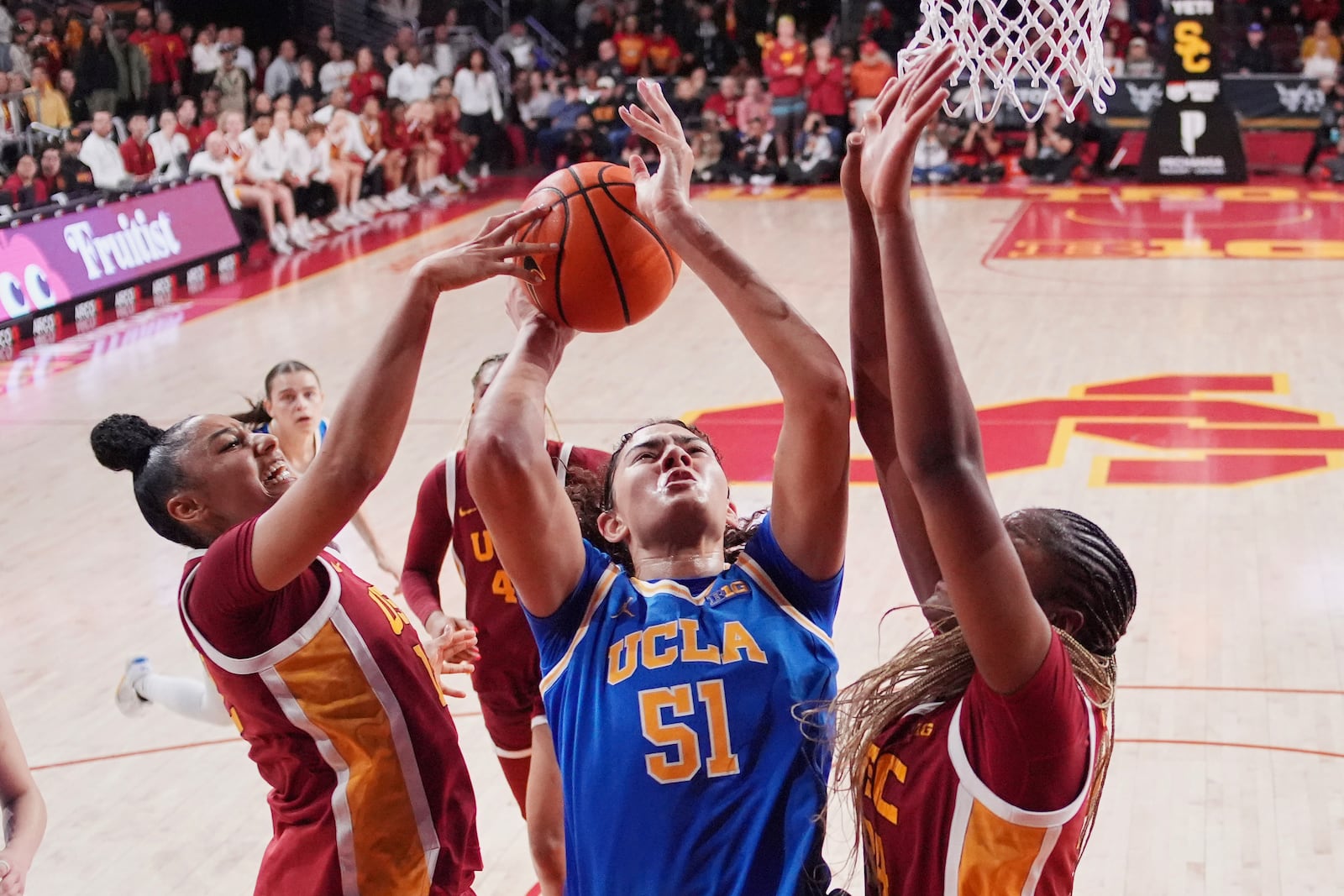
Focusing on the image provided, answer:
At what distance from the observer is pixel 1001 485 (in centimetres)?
771

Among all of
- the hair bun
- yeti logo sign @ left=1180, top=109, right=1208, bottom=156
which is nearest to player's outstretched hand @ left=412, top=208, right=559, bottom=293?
the hair bun

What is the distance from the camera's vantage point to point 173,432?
9.62 feet

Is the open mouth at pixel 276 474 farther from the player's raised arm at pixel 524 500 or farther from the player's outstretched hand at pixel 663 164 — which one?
the player's outstretched hand at pixel 663 164

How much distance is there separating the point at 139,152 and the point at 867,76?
8.72m

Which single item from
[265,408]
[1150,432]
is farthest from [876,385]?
[1150,432]

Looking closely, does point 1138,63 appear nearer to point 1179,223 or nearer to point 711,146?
point 1179,223

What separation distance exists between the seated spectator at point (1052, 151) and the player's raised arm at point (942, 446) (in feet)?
56.5

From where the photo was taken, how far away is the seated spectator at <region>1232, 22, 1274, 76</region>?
63.1 ft

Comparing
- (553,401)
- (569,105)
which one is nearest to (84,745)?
(553,401)

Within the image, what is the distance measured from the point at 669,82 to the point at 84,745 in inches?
655

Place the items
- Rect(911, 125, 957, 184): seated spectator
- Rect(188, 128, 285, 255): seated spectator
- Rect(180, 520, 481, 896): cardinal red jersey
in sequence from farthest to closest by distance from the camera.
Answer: Rect(911, 125, 957, 184): seated spectator < Rect(188, 128, 285, 255): seated spectator < Rect(180, 520, 481, 896): cardinal red jersey

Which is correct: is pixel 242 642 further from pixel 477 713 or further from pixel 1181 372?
pixel 1181 372

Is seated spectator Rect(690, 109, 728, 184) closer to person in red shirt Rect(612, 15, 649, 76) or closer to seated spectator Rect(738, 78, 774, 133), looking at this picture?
seated spectator Rect(738, 78, 774, 133)

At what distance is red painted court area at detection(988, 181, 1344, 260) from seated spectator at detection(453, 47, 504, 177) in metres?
7.13
